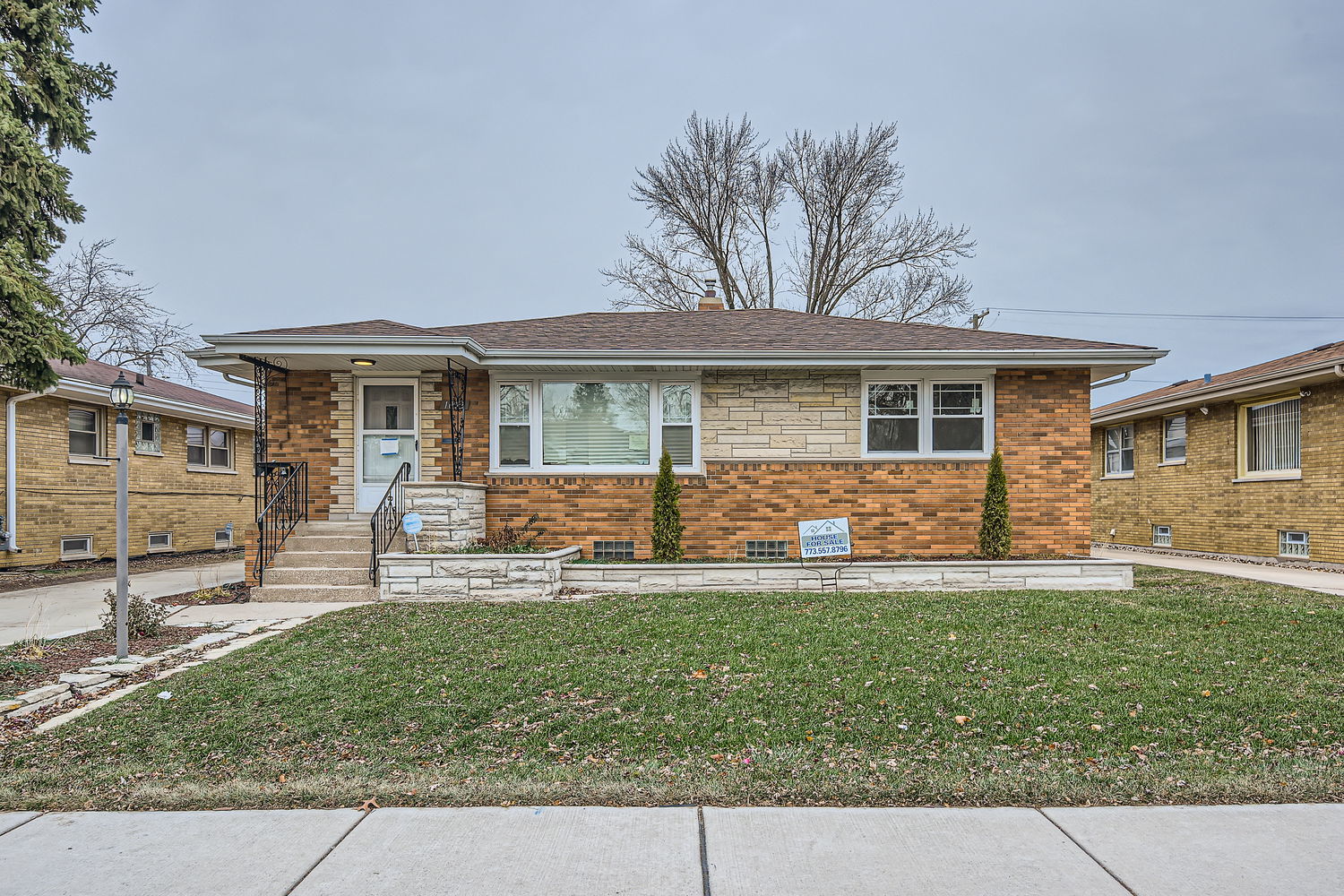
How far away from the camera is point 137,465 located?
1502cm

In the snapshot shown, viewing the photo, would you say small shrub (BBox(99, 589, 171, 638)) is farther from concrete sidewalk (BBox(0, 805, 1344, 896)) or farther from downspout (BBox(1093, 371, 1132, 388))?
downspout (BBox(1093, 371, 1132, 388))

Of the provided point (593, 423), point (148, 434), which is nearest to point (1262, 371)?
point (593, 423)

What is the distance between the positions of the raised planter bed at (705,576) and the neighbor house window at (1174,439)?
8.13 m

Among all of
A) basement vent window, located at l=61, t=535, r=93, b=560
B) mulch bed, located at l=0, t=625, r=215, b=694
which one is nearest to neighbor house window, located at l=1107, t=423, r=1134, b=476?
mulch bed, located at l=0, t=625, r=215, b=694

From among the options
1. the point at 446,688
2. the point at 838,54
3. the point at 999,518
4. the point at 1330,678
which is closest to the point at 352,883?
the point at 446,688

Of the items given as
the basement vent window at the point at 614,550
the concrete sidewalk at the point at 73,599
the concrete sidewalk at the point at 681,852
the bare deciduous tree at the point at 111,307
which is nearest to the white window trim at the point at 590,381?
the basement vent window at the point at 614,550

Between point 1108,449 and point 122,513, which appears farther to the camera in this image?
point 1108,449

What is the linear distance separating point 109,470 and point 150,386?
81.2 inches

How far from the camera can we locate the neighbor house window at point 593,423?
1043 cm

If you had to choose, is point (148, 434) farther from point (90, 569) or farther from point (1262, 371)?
point (1262, 371)

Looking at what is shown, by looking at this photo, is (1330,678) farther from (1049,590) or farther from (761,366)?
(761,366)

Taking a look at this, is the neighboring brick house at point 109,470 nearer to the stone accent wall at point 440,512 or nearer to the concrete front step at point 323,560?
the concrete front step at point 323,560

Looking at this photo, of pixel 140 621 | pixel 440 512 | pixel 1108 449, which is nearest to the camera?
pixel 140 621

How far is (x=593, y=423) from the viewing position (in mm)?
10523
